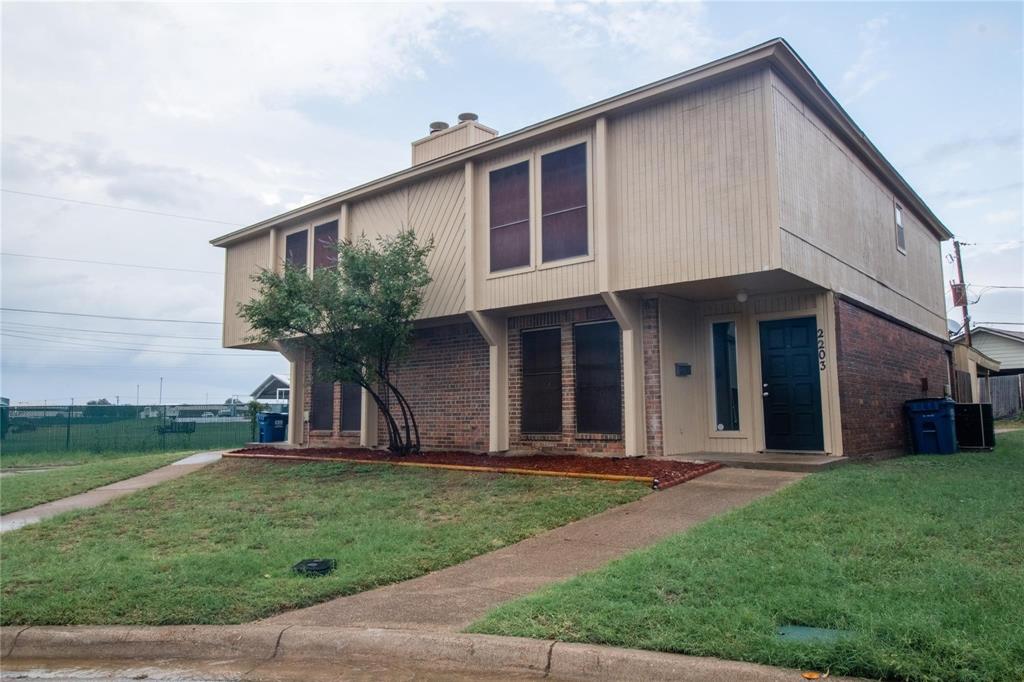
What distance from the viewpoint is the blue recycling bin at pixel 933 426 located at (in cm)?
1296

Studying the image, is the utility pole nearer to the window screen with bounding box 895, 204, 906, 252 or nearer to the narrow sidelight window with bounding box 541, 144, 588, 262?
the window screen with bounding box 895, 204, 906, 252

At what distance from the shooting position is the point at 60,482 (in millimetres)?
13336

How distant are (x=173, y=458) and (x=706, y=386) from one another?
12.8 m

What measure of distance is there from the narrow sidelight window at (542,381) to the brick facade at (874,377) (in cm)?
450

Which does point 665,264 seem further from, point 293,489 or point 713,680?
point 713,680

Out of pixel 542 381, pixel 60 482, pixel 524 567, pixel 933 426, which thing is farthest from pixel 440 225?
pixel 933 426

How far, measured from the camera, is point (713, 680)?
3.72 m

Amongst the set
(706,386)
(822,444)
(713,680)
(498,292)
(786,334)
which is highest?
(498,292)

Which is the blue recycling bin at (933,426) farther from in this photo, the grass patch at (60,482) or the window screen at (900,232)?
the grass patch at (60,482)

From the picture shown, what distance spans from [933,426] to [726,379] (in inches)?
164

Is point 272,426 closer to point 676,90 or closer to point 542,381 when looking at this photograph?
point 542,381

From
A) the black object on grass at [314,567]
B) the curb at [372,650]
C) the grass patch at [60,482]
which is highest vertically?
the grass patch at [60,482]

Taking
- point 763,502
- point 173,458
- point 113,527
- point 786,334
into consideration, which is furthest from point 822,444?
point 173,458

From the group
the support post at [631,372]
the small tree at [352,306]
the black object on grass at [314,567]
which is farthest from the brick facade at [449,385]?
the black object on grass at [314,567]
